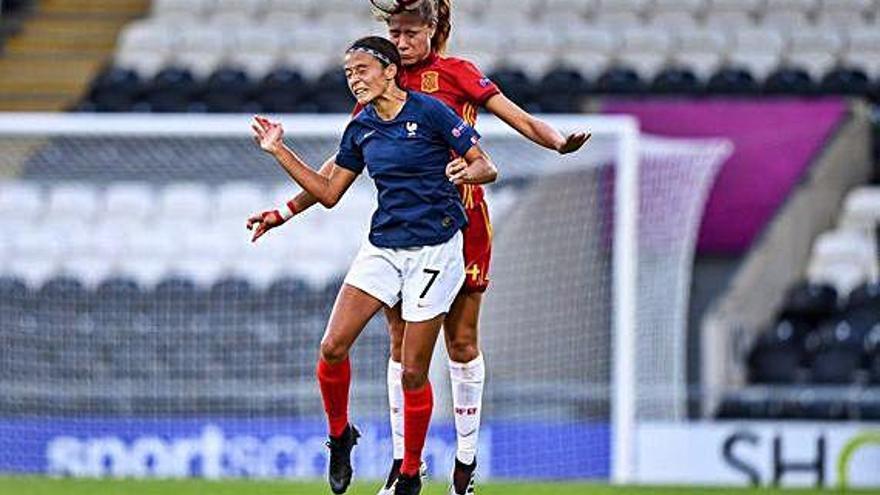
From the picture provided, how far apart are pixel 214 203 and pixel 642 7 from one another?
5881 millimetres

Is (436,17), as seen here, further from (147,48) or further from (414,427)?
(147,48)

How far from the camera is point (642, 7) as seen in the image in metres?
19.2

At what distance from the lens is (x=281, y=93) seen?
1716 centimetres

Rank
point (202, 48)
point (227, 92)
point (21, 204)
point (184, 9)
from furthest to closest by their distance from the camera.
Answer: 1. point (184, 9)
2. point (202, 48)
3. point (227, 92)
4. point (21, 204)

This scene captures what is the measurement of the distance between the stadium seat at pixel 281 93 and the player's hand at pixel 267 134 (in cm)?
941

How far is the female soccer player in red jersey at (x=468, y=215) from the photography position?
7883 millimetres

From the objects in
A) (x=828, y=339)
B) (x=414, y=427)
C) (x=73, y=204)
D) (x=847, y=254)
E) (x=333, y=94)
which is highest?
(x=333, y=94)

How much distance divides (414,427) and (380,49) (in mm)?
1313

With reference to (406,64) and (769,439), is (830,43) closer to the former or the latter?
(769,439)

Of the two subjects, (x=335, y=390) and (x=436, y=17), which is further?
(x=436, y=17)

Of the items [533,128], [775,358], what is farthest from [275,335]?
[533,128]

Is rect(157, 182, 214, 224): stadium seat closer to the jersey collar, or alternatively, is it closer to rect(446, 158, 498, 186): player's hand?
the jersey collar

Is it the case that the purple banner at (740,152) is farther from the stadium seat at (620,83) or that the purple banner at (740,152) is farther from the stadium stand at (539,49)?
the stadium seat at (620,83)

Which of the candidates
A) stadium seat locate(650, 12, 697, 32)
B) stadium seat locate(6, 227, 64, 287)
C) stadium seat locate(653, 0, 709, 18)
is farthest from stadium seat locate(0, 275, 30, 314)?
stadium seat locate(653, 0, 709, 18)
